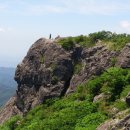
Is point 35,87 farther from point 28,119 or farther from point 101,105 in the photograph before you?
point 101,105

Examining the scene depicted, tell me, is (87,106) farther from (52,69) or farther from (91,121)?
(52,69)

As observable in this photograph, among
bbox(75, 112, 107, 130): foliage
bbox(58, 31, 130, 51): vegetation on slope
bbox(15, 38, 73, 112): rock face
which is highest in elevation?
bbox(58, 31, 130, 51): vegetation on slope

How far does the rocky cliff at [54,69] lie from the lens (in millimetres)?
62500

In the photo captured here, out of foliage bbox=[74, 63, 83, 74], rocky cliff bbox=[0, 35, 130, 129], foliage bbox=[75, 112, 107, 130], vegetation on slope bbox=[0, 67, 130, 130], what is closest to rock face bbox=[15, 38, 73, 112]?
rocky cliff bbox=[0, 35, 130, 129]

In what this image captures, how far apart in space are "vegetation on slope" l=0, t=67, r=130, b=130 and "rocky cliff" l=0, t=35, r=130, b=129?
311 cm

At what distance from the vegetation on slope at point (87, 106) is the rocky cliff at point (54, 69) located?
311 cm

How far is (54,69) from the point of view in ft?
223

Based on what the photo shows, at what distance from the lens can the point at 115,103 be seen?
160ft

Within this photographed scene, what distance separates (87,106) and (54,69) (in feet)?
58.3

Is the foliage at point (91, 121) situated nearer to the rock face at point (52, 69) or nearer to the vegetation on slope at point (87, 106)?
the vegetation on slope at point (87, 106)

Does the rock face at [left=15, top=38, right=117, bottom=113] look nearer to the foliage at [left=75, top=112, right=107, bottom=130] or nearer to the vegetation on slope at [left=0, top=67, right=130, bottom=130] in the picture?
the vegetation on slope at [left=0, top=67, right=130, bottom=130]

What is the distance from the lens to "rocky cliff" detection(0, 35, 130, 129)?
6250 centimetres

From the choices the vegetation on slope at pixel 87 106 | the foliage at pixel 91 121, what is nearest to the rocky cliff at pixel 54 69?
the vegetation on slope at pixel 87 106

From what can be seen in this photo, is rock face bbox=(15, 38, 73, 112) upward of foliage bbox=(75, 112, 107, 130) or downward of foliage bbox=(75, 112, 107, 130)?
upward
